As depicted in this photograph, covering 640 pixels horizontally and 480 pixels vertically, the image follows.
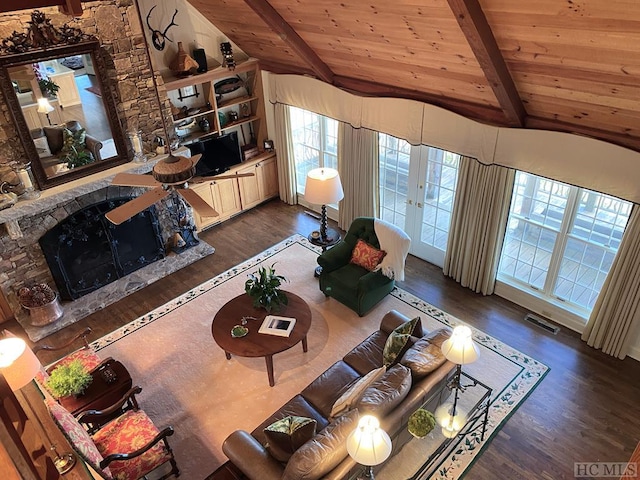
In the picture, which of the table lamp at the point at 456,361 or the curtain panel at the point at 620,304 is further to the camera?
the curtain panel at the point at 620,304

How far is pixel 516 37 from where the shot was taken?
12.5 feet

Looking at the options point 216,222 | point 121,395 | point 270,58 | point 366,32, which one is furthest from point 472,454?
point 270,58

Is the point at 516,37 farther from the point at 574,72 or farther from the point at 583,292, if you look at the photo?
the point at 583,292

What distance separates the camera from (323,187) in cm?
602

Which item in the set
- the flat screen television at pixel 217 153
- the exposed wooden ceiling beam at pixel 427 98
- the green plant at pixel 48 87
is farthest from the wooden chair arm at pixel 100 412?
the exposed wooden ceiling beam at pixel 427 98

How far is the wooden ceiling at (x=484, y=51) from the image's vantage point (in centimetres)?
344

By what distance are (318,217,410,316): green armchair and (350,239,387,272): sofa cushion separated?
0.06 m

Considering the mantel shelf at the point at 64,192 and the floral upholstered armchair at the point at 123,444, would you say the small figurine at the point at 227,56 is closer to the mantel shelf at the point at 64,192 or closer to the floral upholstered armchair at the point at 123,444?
the mantel shelf at the point at 64,192

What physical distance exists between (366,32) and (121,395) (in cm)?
427

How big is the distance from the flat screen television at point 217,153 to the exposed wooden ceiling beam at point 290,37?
5.88ft

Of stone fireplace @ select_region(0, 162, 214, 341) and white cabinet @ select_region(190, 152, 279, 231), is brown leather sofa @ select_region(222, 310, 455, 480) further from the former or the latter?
white cabinet @ select_region(190, 152, 279, 231)

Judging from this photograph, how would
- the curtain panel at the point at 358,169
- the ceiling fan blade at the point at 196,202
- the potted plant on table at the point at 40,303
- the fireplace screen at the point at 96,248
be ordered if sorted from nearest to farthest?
the ceiling fan blade at the point at 196,202, the potted plant on table at the point at 40,303, the fireplace screen at the point at 96,248, the curtain panel at the point at 358,169

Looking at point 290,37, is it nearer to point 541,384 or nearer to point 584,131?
point 584,131

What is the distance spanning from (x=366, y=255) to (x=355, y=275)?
0.29 metres
